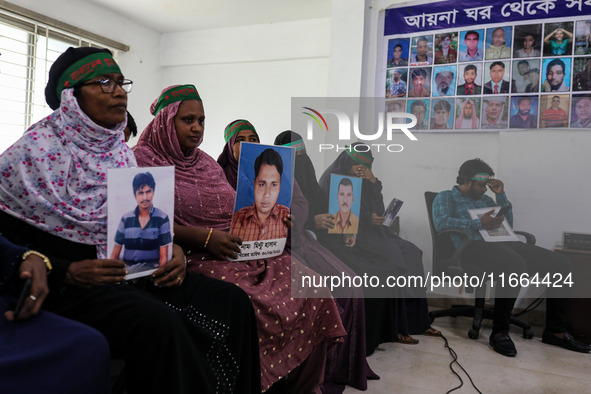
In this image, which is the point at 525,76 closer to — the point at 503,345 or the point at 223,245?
the point at 503,345

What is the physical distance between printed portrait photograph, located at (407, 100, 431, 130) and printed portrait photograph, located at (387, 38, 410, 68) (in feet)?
1.05

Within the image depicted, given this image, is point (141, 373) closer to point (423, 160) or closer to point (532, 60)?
point (423, 160)

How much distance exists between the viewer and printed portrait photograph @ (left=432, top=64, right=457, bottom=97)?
3.71 meters

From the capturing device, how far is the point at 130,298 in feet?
4.04

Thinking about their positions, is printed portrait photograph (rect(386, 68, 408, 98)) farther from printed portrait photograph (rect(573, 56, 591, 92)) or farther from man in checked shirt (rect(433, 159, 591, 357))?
printed portrait photograph (rect(573, 56, 591, 92))

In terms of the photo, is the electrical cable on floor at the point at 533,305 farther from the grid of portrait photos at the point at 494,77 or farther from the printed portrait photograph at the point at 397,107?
the printed portrait photograph at the point at 397,107

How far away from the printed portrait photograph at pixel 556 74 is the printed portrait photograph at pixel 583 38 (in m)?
0.09

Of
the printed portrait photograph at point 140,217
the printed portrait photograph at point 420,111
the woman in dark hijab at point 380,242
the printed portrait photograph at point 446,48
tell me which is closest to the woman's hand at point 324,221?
the woman in dark hijab at point 380,242

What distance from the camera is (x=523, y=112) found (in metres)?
3.50

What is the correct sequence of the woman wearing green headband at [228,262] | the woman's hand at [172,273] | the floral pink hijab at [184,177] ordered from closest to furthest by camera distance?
1. the woman's hand at [172,273]
2. the woman wearing green headband at [228,262]
3. the floral pink hijab at [184,177]

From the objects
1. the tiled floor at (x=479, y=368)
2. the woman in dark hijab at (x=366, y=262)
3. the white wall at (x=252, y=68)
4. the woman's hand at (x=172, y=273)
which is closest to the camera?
the woman's hand at (x=172, y=273)

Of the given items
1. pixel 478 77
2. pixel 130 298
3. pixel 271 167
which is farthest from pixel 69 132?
pixel 478 77

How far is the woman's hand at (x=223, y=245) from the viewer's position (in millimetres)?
1645

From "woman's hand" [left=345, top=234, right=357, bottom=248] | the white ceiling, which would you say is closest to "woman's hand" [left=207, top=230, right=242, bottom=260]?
"woman's hand" [left=345, top=234, right=357, bottom=248]
